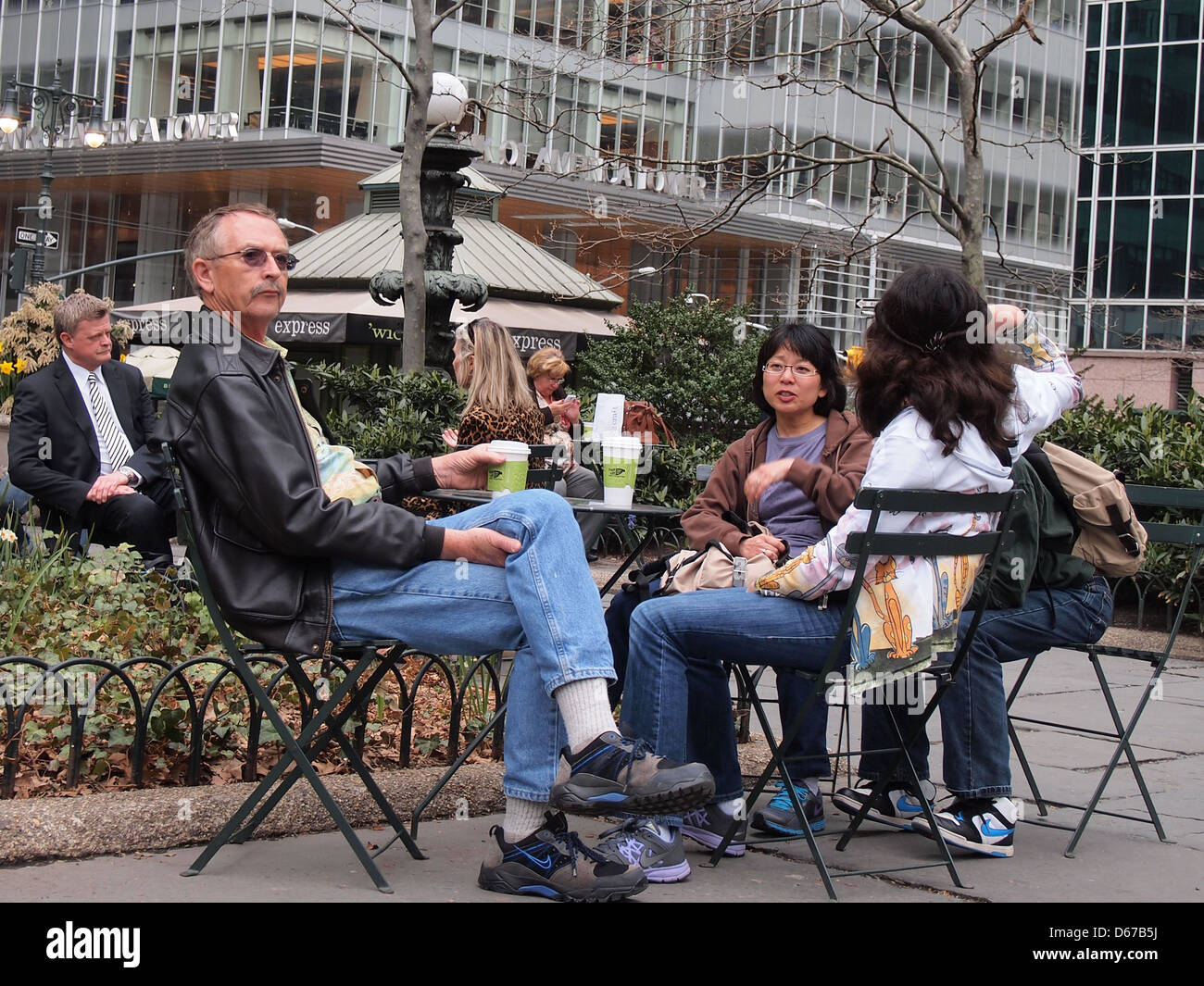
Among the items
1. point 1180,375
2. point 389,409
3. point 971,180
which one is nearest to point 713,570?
point 389,409

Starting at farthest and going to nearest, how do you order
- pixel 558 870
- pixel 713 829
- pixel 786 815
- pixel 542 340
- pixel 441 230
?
1. pixel 542 340
2. pixel 441 230
3. pixel 786 815
4. pixel 713 829
5. pixel 558 870

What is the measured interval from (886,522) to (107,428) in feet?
15.3

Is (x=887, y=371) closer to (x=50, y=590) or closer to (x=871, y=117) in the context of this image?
(x=50, y=590)

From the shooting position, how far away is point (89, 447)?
23.1 ft

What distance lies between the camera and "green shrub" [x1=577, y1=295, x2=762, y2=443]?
48.5ft

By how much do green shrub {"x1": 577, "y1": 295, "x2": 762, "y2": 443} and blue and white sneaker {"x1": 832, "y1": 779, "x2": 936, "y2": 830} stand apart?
32.2 feet

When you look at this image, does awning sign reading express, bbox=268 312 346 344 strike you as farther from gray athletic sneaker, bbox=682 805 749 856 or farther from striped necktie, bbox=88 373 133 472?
gray athletic sneaker, bbox=682 805 749 856

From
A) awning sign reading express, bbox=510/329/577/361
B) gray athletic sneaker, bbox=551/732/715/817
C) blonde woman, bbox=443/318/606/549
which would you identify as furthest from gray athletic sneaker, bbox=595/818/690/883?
awning sign reading express, bbox=510/329/577/361

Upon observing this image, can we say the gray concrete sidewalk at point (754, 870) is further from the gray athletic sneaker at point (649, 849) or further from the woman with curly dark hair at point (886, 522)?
the woman with curly dark hair at point (886, 522)

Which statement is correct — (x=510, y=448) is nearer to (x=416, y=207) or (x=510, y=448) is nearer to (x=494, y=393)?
(x=494, y=393)

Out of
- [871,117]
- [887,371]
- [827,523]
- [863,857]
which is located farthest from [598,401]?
[871,117]

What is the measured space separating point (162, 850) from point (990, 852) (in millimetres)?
2280

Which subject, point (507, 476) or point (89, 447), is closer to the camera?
point (507, 476)

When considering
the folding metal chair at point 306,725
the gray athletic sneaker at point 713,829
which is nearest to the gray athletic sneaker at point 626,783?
the folding metal chair at point 306,725
